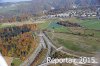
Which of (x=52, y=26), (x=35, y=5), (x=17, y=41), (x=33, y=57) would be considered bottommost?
(x=33, y=57)

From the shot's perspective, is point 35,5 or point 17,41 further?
point 17,41

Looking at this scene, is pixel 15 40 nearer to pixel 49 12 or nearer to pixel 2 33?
pixel 2 33

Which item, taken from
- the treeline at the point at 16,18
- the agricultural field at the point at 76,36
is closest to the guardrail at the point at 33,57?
the agricultural field at the point at 76,36

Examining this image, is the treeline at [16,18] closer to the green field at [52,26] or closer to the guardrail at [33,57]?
the green field at [52,26]

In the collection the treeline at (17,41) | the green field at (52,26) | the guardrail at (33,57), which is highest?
the green field at (52,26)

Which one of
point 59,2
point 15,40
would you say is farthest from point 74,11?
point 15,40

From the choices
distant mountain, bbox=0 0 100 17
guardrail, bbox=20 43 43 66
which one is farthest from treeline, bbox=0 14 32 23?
guardrail, bbox=20 43 43 66

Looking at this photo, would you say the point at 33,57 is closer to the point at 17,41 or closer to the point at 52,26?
the point at 17,41

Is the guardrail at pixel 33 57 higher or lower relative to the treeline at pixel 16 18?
lower

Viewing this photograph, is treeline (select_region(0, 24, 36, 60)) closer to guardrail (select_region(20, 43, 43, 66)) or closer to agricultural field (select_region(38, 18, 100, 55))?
guardrail (select_region(20, 43, 43, 66))

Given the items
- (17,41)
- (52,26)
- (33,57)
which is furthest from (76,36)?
(17,41)
